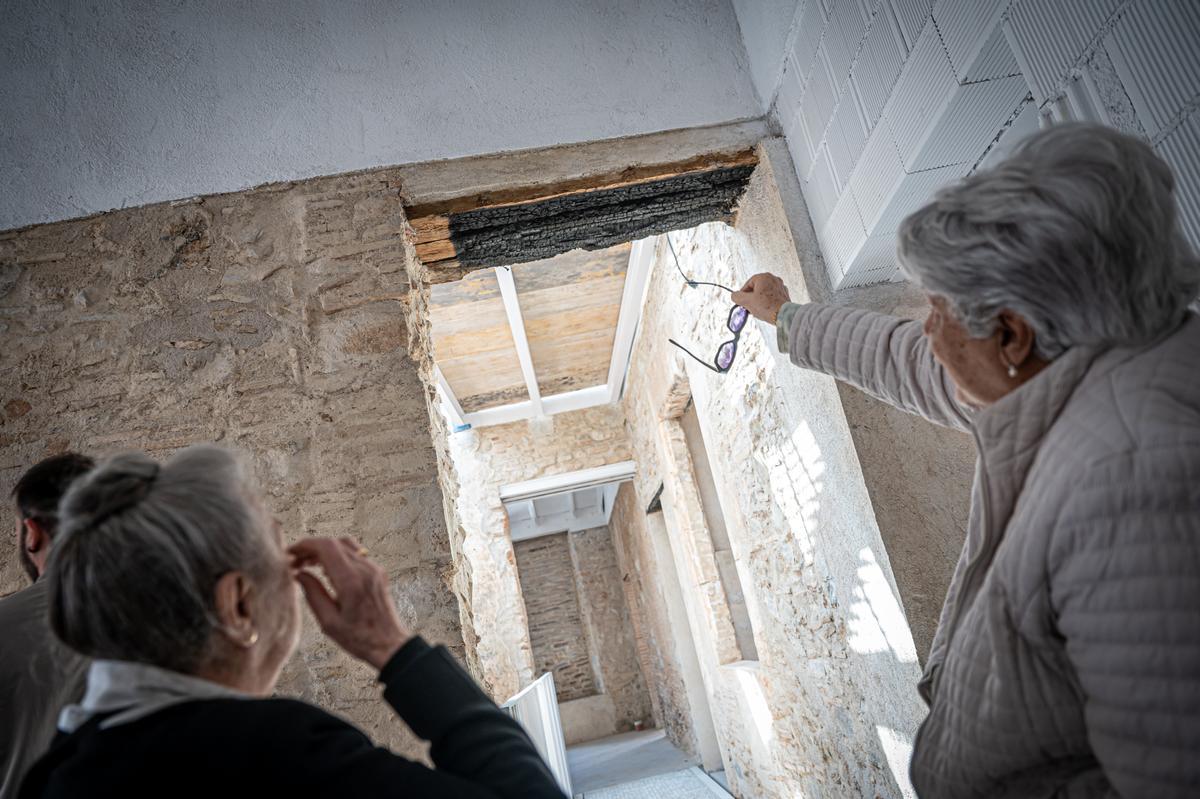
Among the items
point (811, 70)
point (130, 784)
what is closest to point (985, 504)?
point (130, 784)

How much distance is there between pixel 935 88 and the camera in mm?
1872

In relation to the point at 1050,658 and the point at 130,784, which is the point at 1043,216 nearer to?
the point at 1050,658

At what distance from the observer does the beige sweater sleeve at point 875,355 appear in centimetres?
153

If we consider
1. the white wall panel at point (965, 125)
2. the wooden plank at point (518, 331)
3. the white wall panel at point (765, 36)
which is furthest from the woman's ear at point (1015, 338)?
the wooden plank at point (518, 331)

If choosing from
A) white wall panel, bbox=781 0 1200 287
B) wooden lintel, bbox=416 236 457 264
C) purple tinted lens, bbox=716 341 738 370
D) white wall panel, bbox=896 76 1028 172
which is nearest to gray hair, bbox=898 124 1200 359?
white wall panel, bbox=781 0 1200 287

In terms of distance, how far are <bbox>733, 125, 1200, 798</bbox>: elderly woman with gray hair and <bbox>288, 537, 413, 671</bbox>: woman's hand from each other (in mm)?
805

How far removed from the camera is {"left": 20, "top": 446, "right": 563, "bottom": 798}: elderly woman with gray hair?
0.77 metres

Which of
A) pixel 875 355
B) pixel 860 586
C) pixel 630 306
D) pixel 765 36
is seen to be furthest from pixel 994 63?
pixel 630 306

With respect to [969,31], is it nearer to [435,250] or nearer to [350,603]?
[350,603]

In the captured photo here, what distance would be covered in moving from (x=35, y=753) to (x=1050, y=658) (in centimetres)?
167

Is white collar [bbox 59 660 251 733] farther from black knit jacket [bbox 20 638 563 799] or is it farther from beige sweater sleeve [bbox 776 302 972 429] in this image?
beige sweater sleeve [bbox 776 302 972 429]

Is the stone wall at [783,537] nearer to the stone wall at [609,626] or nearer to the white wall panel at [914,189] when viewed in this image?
the white wall panel at [914,189]

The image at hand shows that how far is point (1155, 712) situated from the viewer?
2.66 ft

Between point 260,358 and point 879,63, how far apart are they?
7.02 ft
